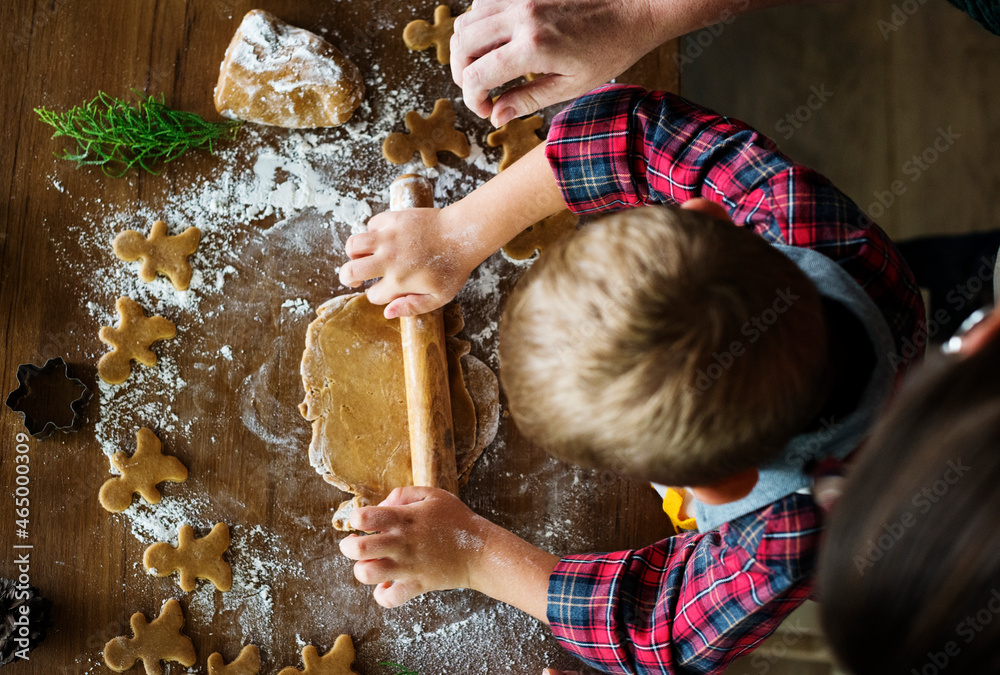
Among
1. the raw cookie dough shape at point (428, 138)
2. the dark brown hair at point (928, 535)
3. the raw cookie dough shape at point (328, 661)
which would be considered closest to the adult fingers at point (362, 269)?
the raw cookie dough shape at point (428, 138)

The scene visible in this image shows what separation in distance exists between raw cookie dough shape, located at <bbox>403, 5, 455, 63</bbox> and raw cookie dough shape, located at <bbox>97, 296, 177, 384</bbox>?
0.51 m

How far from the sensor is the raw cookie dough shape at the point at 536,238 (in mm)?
938

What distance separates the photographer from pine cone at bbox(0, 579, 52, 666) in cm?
82

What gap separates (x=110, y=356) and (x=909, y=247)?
1207 mm

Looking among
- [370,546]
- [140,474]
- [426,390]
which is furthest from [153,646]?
[426,390]

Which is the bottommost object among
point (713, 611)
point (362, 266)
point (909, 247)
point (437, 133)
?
point (713, 611)

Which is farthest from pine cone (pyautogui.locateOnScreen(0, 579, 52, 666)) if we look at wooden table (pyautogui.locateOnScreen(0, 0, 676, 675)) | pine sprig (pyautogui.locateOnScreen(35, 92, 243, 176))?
pine sprig (pyautogui.locateOnScreen(35, 92, 243, 176))

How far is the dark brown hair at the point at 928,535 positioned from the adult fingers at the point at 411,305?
57cm

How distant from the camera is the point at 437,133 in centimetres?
94

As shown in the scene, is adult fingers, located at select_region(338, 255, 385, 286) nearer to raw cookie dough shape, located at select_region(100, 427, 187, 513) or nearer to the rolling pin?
the rolling pin

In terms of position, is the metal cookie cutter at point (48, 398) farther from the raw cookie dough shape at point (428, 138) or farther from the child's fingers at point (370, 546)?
the raw cookie dough shape at point (428, 138)

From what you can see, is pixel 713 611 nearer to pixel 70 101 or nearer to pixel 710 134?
pixel 710 134

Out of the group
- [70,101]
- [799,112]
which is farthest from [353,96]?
[799,112]

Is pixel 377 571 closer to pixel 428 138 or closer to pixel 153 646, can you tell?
pixel 153 646
